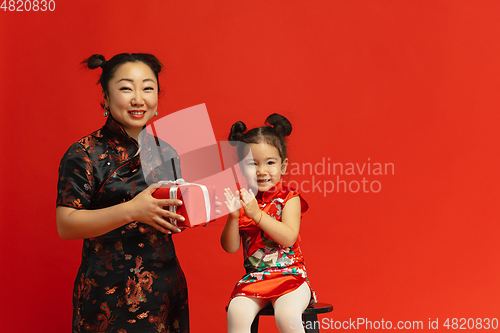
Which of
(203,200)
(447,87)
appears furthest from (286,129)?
(447,87)

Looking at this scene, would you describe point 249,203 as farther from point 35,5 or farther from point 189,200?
point 35,5

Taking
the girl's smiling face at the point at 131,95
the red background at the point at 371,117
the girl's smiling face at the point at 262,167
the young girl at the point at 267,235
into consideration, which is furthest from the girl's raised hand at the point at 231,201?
the red background at the point at 371,117

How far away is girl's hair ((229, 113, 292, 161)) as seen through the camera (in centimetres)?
146

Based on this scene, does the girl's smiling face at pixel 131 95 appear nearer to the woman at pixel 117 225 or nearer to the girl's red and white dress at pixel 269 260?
the woman at pixel 117 225

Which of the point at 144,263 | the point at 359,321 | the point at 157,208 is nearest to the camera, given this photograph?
the point at 157,208

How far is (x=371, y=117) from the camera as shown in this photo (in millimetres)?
2170

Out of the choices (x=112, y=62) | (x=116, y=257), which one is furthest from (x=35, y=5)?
(x=116, y=257)

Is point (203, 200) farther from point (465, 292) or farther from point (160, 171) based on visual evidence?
point (465, 292)

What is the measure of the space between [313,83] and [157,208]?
4.30ft

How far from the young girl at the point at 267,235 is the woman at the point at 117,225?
0.63 ft

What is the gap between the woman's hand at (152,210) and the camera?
1.04 m

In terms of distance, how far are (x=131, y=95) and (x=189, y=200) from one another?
0.35 m

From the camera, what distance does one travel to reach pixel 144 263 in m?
1.21

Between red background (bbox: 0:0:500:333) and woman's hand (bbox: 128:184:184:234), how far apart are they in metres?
1.07
